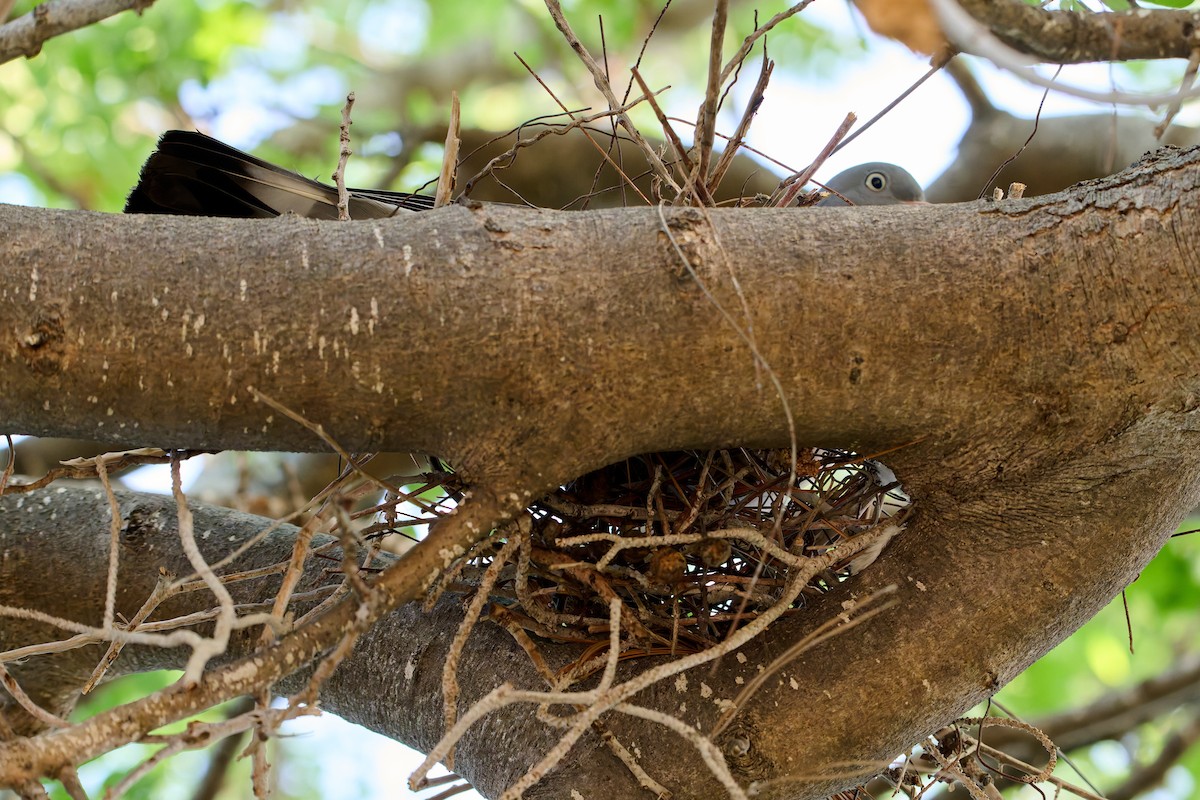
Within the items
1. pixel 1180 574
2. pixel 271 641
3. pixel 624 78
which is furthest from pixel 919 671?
pixel 624 78

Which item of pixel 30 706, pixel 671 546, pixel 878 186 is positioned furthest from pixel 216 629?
pixel 878 186

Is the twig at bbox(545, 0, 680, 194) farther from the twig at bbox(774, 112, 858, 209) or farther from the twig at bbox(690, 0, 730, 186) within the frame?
the twig at bbox(774, 112, 858, 209)

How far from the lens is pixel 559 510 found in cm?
150

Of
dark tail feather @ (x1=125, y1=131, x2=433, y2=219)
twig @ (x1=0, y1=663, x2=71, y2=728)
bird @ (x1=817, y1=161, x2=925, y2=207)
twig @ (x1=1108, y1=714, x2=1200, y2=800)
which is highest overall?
bird @ (x1=817, y1=161, x2=925, y2=207)

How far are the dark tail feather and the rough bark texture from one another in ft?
1.48

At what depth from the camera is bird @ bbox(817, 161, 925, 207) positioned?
2.20 meters

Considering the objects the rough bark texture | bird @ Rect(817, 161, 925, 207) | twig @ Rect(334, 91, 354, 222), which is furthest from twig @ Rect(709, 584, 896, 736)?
bird @ Rect(817, 161, 925, 207)

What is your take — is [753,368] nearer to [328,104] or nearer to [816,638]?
[816,638]

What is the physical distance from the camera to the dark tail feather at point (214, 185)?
1657 millimetres

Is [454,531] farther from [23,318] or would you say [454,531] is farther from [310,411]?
[23,318]

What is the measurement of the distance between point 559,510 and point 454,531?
0.30 m

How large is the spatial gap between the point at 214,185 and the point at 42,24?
0.76 m

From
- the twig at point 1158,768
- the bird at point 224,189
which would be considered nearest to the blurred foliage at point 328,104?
the twig at point 1158,768

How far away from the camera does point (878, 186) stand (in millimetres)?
2217
